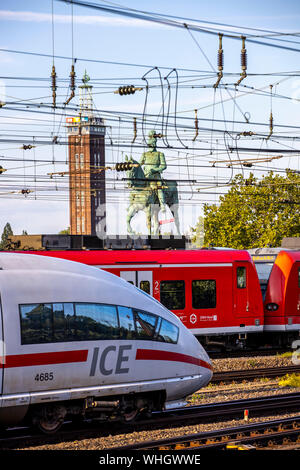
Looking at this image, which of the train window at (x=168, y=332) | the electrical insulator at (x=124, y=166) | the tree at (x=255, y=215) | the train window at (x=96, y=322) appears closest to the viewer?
the train window at (x=96, y=322)

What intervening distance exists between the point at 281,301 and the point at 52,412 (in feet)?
47.4

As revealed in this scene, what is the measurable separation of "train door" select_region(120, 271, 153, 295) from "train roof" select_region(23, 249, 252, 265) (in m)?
0.36

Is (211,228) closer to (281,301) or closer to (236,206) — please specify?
(236,206)

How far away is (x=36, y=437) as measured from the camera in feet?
37.9

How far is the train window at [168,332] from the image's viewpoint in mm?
12969

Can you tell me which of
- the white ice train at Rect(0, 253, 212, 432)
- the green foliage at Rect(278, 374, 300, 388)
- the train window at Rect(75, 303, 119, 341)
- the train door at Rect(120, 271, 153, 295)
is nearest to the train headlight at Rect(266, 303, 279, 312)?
the train door at Rect(120, 271, 153, 295)

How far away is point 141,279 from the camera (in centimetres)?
2170

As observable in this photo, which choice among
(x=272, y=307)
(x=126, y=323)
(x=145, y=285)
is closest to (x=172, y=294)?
(x=145, y=285)

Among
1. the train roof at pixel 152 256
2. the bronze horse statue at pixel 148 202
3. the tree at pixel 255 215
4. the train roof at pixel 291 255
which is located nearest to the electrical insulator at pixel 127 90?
the train roof at pixel 152 256

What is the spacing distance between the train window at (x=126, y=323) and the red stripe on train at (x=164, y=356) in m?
0.36

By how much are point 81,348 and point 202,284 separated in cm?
1129

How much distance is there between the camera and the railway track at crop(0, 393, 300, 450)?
1152 centimetres

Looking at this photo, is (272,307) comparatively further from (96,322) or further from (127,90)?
(96,322)

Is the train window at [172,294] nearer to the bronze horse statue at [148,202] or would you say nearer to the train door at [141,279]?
the train door at [141,279]
